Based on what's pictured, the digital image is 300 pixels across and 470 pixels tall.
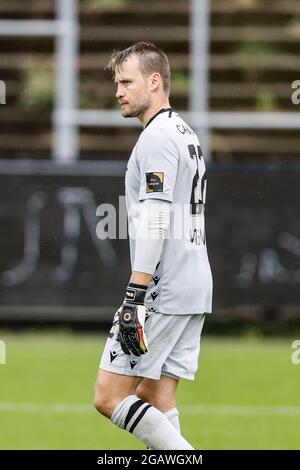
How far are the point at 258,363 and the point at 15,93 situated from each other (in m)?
6.51

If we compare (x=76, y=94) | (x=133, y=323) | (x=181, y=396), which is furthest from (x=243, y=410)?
(x=76, y=94)

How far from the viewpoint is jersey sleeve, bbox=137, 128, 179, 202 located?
671 centimetres

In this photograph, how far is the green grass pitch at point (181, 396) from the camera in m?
9.51

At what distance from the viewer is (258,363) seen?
1401 centimetres

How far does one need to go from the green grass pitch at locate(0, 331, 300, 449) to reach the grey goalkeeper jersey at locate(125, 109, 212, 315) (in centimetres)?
227

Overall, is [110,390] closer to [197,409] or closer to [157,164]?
[157,164]

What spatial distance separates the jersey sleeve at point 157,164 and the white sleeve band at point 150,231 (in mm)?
50

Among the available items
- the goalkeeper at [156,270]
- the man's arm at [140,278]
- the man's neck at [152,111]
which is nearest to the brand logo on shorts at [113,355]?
the goalkeeper at [156,270]

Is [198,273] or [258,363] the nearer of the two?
[198,273]

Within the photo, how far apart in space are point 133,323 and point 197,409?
460 cm

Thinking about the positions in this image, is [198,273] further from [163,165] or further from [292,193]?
[292,193]

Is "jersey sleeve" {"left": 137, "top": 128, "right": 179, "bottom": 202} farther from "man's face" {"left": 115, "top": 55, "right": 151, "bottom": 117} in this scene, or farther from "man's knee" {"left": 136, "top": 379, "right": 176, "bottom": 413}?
"man's knee" {"left": 136, "top": 379, "right": 176, "bottom": 413}
